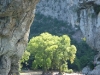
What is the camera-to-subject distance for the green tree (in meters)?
42.8

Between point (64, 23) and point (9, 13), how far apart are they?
5764 centimetres

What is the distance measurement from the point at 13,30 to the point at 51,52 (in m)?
18.3

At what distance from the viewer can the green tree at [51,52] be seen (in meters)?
42.8

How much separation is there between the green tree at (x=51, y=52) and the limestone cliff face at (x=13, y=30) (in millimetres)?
15382

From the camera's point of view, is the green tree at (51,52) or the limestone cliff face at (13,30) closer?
the limestone cliff face at (13,30)

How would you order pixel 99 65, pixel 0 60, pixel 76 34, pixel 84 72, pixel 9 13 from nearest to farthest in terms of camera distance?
pixel 9 13, pixel 0 60, pixel 99 65, pixel 84 72, pixel 76 34

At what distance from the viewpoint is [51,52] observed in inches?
1690

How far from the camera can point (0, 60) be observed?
2538 centimetres

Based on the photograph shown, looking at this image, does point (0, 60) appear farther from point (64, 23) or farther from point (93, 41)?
point (64, 23)

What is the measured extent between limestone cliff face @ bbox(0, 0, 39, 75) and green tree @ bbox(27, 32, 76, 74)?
1538 centimetres

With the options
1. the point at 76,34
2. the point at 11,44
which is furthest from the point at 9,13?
the point at 76,34

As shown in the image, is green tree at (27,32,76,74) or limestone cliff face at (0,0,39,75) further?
green tree at (27,32,76,74)

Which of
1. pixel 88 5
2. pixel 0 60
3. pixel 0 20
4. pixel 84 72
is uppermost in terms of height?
pixel 88 5

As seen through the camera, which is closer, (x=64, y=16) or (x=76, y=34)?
(x=76, y=34)
